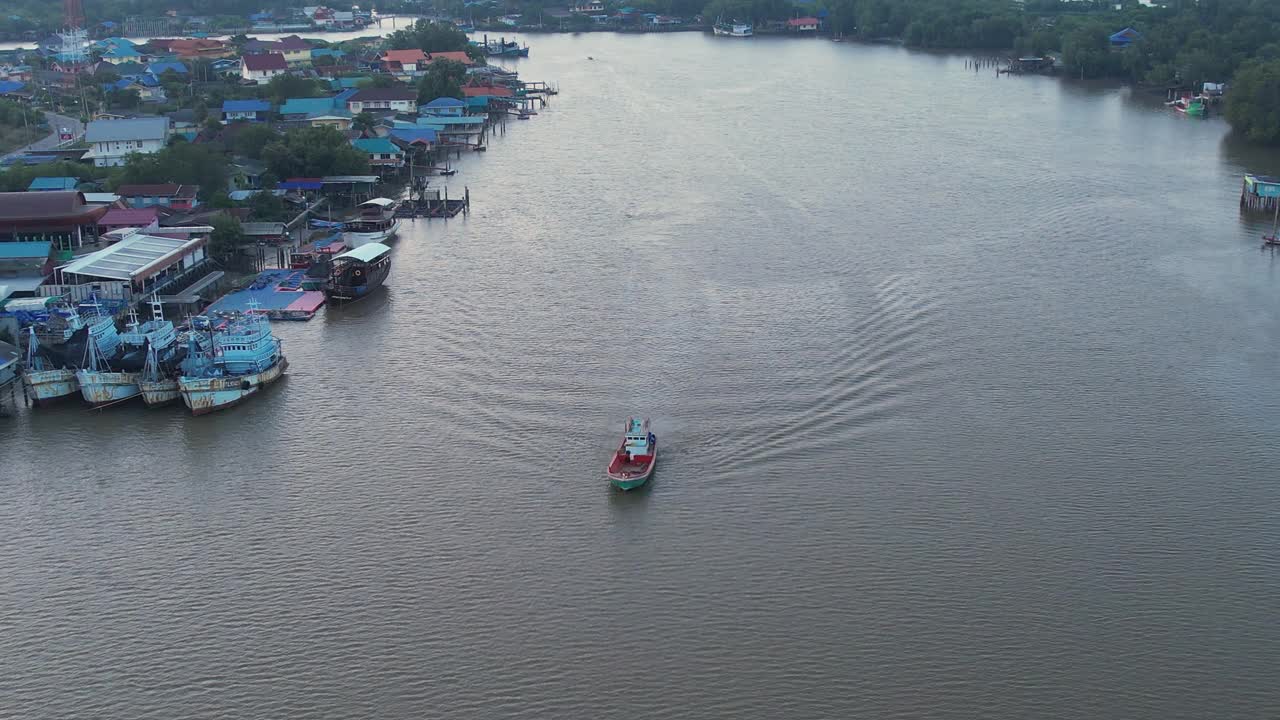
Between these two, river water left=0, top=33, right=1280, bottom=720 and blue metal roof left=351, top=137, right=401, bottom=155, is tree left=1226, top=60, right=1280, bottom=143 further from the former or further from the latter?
blue metal roof left=351, top=137, right=401, bottom=155

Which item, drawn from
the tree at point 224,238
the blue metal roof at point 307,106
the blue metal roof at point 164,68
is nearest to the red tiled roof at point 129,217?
the tree at point 224,238

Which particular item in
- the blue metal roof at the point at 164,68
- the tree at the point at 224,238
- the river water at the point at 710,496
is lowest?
the river water at the point at 710,496

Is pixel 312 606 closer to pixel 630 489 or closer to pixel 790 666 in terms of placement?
pixel 630 489

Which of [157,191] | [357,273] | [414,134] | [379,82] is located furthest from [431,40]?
[357,273]

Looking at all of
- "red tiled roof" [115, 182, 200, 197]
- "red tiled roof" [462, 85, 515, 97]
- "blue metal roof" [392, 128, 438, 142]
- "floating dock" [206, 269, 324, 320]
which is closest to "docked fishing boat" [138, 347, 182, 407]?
"floating dock" [206, 269, 324, 320]

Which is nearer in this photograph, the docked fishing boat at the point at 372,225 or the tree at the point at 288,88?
the docked fishing boat at the point at 372,225

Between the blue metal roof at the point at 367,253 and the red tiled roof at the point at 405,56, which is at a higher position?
the red tiled roof at the point at 405,56

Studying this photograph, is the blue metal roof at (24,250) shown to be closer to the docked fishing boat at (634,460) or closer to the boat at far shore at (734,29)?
the docked fishing boat at (634,460)

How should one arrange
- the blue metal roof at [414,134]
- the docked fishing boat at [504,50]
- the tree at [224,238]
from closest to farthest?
1. the tree at [224,238]
2. the blue metal roof at [414,134]
3. the docked fishing boat at [504,50]
